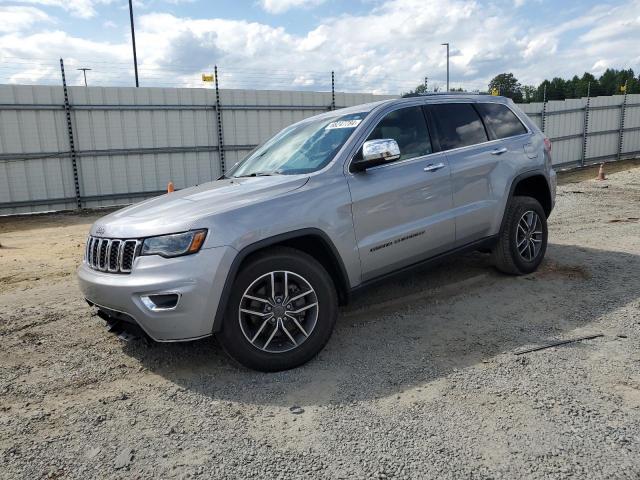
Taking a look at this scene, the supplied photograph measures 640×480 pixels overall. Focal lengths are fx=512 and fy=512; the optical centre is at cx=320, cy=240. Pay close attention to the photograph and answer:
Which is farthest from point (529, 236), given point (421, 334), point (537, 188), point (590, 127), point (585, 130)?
point (590, 127)

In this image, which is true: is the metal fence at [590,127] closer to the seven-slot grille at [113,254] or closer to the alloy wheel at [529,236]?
the alloy wheel at [529,236]

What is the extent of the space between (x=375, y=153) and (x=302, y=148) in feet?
2.55

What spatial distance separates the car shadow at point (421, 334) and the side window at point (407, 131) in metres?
1.06

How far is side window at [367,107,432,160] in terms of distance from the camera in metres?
4.23

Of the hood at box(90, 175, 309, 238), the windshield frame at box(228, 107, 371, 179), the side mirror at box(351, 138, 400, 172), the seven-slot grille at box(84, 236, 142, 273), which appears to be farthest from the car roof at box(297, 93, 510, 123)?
the seven-slot grille at box(84, 236, 142, 273)

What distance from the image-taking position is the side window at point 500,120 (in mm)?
5141

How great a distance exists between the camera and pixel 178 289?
3.07 meters

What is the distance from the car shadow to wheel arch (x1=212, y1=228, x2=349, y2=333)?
1.48 ft

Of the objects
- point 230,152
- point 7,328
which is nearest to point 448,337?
point 7,328

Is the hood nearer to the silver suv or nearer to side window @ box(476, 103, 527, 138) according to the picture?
the silver suv

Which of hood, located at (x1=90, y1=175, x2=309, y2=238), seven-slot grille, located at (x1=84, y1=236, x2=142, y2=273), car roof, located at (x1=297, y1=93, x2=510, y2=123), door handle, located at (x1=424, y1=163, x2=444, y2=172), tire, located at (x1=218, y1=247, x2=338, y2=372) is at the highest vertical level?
car roof, located at (x1=297, y1=93, x2=510, y2=123)

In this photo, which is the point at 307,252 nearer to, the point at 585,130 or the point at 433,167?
the point at 433,167

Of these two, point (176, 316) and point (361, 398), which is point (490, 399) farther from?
point (176, 316)

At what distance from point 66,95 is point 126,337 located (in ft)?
34.1
